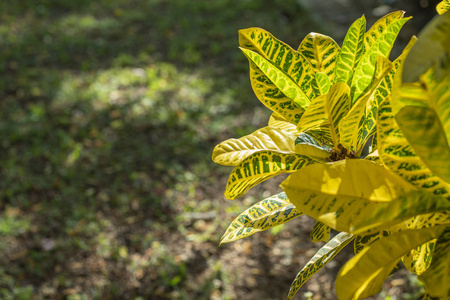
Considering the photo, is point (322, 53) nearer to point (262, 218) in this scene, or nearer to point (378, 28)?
point (378, 28)

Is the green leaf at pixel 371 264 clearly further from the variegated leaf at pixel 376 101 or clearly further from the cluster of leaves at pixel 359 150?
the variegated leaf at pixel 376 101

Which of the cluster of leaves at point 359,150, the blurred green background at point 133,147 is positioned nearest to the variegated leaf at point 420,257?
the cluster of leaves at point 359,150

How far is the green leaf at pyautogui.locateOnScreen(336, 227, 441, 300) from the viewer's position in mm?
527

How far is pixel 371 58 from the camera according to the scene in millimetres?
679

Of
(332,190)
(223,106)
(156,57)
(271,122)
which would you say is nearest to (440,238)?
(332,190)

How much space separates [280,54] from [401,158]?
0.29 metres

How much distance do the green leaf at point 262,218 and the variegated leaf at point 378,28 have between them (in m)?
0.32

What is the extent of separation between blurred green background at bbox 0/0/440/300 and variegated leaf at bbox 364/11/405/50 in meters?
1.72

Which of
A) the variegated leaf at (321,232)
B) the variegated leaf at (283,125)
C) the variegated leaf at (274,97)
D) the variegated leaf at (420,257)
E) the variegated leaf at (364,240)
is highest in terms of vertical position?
the variegated leaf at (274,97)

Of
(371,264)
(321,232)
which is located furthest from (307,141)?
(371,264)

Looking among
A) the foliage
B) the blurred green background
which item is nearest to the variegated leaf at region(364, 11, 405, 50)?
the blurred green background

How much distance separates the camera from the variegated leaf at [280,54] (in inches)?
29.0

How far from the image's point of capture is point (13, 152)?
341cm

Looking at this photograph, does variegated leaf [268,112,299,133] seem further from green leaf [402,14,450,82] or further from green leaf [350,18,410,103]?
green leaf [402,14,450,82]
